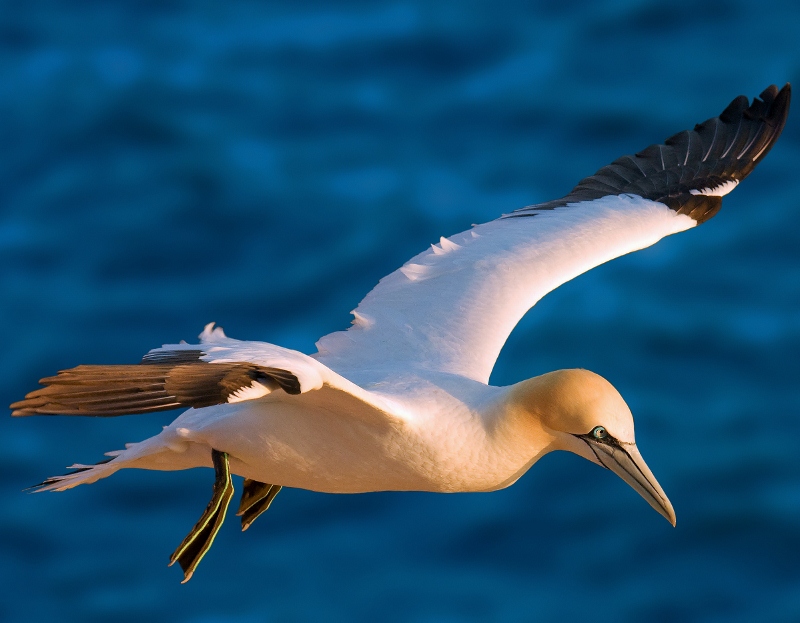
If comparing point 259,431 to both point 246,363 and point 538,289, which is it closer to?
point 246,363

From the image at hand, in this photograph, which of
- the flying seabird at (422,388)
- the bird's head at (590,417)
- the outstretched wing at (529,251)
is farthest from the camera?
the outstretched wing at (529,251)

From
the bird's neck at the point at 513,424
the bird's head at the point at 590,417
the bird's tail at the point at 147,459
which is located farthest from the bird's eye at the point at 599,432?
the bird's tail at the point at 147,459

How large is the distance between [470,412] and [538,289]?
1785mm

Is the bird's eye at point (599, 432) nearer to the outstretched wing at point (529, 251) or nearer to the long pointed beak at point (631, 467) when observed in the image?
the long pointed beak at point (631, 467)

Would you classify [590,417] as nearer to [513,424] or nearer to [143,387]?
→ [513,424]

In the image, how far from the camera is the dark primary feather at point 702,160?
35.8 ft

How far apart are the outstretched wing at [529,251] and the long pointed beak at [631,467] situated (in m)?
1.05

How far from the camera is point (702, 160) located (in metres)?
11.2

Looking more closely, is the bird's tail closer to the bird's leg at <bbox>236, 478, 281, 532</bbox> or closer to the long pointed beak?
the bird's leg at <bbox>236, 478, 281, 532</bbox>

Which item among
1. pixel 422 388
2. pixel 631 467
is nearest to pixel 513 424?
pixel 422 388

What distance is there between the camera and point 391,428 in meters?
8.06

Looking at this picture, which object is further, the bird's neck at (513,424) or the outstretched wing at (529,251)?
the outstretched wing at (529,251)

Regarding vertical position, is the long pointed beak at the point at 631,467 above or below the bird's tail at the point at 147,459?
below

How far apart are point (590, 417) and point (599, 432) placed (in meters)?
0.12
